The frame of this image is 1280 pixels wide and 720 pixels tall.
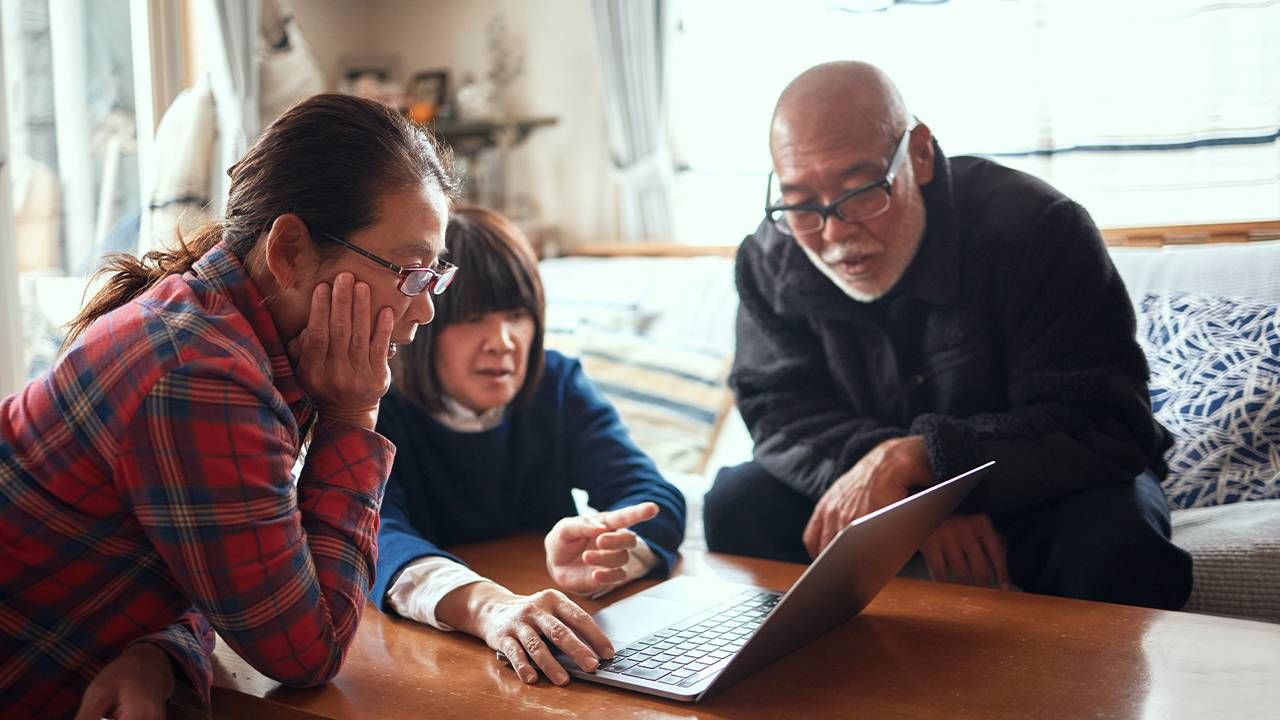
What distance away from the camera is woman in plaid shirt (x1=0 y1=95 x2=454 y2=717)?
94cm

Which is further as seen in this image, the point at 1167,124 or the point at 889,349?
the point at 1167,124

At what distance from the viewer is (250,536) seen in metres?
0.95

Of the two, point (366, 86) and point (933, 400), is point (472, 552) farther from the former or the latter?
point (366, 86)

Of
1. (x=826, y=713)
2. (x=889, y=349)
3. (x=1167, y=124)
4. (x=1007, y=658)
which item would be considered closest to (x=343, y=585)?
(x=826, y=713)

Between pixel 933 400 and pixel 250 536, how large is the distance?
1.17 metres

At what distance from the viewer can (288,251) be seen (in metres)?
1.08

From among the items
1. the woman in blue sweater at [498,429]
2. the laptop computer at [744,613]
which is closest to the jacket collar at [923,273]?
the woman in blue sweater at [498,429]

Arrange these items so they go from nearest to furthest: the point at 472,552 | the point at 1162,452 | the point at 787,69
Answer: the point at 472,552 → the point at 1162,452 → the point at 787,69

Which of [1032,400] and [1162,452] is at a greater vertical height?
[1032,400]

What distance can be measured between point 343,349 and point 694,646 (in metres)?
0.46

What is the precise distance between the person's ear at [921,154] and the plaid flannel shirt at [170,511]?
3.60ft

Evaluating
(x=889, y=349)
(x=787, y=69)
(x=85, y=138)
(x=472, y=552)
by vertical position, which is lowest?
(x=472, y=552)

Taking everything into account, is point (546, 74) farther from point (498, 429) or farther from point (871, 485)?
point (871, 485)

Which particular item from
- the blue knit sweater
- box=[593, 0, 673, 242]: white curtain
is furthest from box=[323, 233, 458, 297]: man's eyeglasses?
box=[593, 0, 673, 242]: white curtain
